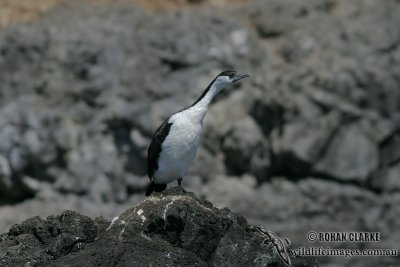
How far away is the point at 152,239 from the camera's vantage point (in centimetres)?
905

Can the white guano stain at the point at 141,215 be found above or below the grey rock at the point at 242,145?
above

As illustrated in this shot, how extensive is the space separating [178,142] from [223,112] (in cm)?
951

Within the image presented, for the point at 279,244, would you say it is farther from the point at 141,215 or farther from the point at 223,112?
the point at 223,112

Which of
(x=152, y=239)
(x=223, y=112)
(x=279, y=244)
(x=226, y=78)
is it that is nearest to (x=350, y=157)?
(x=223, y=112)

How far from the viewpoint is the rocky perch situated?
8.95 meters

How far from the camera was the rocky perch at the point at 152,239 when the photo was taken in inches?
352

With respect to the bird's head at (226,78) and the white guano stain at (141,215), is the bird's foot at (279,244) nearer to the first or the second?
the white guano stain at (141,215)

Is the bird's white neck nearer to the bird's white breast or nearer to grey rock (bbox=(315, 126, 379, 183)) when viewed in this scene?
the bird's white breast

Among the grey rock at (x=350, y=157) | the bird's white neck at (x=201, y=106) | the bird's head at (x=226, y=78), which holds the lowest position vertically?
the grey rock at (x=350, y=157)

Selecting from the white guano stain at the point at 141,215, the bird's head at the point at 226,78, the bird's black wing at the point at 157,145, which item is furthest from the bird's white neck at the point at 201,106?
the white guano stain at the point at 141,215

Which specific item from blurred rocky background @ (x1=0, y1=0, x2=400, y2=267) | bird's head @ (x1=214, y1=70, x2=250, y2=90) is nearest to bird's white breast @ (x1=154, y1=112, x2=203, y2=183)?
bird's head @ (x1=214, y1=70, x2=250, y2=90)

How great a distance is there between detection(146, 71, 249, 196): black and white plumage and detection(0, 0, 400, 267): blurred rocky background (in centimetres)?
692

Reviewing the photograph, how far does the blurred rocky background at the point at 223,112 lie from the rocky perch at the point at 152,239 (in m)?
9.38

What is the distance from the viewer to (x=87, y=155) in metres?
20.7
